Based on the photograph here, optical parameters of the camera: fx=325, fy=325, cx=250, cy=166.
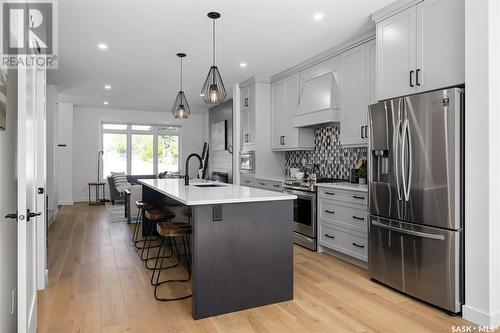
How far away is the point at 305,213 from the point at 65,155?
6867 millimetres

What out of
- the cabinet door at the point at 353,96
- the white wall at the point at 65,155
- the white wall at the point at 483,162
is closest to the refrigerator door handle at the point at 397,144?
the white wall at the point at 483,162

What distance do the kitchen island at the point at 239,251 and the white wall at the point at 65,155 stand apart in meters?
6.93

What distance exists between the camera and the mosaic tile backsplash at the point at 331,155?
443cm

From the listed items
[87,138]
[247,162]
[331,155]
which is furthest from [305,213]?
[87,138]

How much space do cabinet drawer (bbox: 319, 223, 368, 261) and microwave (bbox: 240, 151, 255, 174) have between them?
7.02 feet

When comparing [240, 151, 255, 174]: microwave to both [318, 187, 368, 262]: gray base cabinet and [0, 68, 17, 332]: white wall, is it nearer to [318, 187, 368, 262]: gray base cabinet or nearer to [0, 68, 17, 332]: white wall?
[318, 187, 368, 262]: gray base cabinet

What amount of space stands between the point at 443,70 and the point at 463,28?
0.32 metres

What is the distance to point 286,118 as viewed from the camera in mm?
5449

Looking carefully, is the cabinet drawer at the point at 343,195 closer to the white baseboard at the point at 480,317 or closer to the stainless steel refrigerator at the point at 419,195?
the stainless steel refrigerator at the point at 419,195

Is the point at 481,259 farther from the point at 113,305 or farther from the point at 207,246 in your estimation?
the point at 113,305

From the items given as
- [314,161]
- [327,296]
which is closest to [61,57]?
[314,161]

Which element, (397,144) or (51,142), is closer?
(397,144)

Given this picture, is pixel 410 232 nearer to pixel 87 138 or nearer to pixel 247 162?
pixel 247 162

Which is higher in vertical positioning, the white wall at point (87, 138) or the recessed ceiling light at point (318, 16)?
the recessed ceiling light at point (318, 16)
